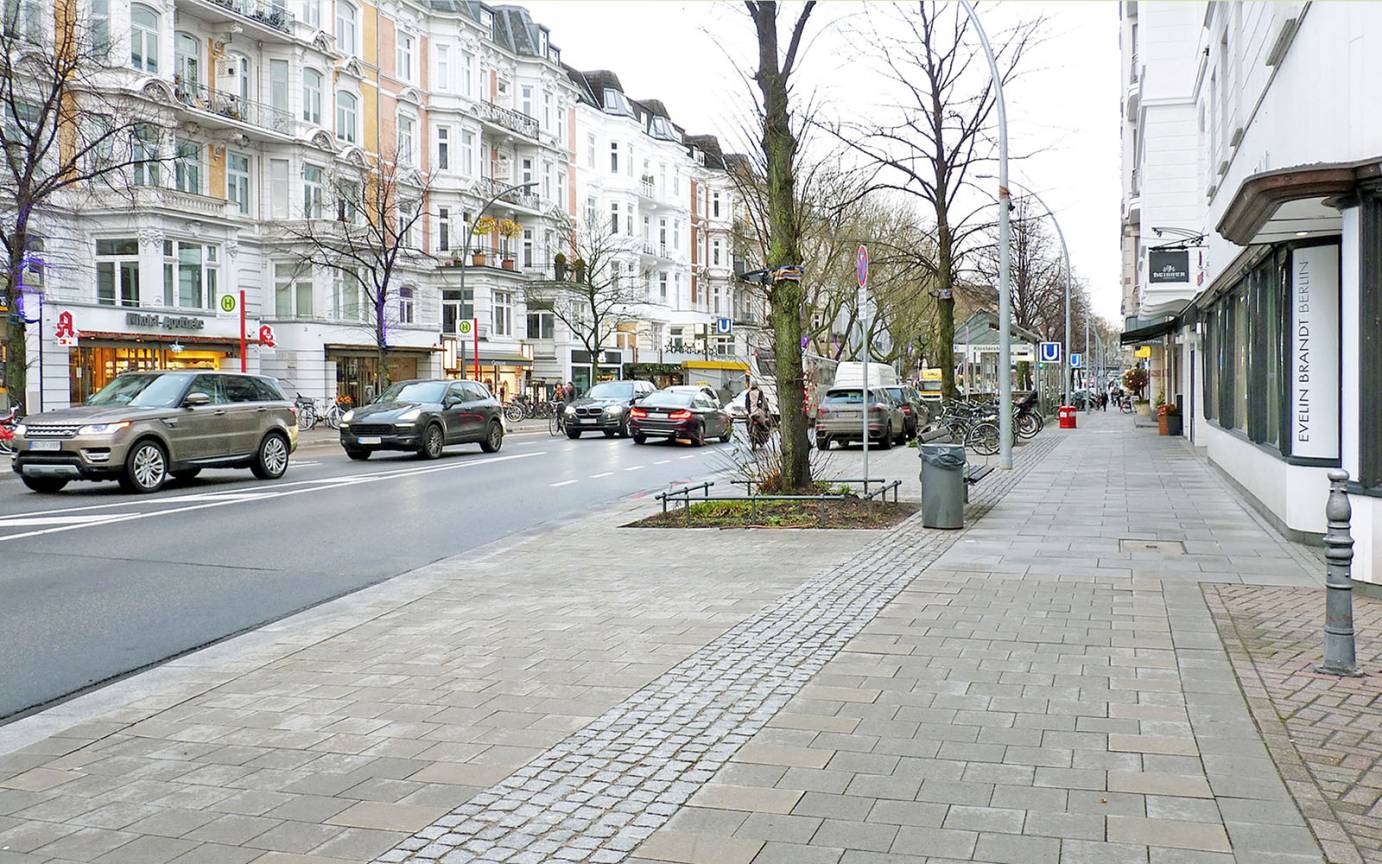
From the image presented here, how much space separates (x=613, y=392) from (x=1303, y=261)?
24999 mm

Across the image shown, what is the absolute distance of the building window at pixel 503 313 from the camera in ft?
182

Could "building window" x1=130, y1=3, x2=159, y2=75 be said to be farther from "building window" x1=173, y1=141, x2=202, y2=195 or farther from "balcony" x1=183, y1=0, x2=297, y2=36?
"building window" x1=173, y1=141, x2=202, y2=195

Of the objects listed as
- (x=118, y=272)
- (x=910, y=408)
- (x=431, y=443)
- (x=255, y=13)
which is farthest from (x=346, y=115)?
(x=431, y=443)

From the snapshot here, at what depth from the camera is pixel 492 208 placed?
56.1 metres

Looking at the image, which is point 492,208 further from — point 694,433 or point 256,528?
point 256,528

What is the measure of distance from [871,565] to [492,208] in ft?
161

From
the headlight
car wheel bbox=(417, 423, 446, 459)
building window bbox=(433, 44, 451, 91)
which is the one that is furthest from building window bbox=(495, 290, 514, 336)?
the headlight

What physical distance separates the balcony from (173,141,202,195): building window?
14.3 ft

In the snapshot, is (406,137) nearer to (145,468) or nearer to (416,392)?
(416,392)

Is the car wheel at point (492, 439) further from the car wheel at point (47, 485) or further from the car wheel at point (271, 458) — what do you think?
the car wheel at point (47, 485)

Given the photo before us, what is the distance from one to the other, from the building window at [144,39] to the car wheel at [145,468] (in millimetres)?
22872

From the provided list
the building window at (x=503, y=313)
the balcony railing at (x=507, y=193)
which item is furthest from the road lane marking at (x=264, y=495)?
the balcony railing at (x=507, y=193)

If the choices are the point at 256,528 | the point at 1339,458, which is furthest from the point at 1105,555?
the point at 256,528

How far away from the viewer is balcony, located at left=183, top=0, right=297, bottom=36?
3777cm
